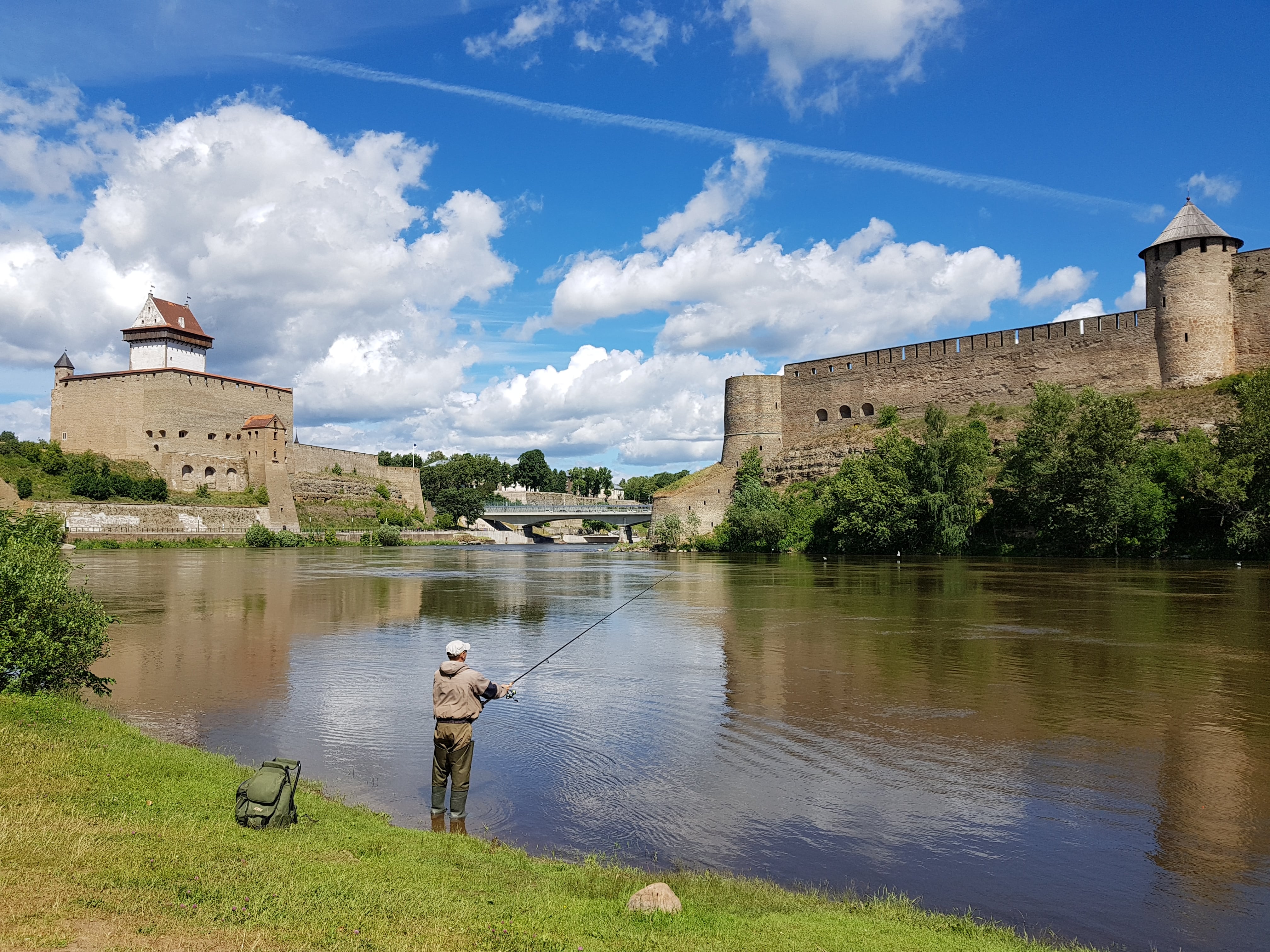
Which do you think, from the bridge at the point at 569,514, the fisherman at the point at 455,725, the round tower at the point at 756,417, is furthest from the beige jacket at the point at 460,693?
the bridge at the point at 569,514

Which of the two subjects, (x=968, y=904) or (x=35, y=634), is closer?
(x=968, y=904)

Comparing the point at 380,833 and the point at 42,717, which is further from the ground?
the point at 42,717

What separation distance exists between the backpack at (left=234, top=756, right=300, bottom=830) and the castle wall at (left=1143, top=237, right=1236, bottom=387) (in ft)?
157

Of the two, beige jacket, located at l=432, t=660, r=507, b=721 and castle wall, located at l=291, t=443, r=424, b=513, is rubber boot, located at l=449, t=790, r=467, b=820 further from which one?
castle wall, located at l=291, t=443, r=424, b=513

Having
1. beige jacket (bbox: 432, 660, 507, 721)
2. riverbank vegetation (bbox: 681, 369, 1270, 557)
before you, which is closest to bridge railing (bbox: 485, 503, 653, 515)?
riverbank vegetation (bbox: 681, 369, 1270, 557)

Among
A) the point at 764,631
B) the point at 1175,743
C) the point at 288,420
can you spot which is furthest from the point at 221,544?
the point at 1175,743

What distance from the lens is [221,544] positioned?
193ft

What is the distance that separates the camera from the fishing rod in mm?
10352

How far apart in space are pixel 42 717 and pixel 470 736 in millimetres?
3357

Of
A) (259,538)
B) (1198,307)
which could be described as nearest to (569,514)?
(259,538)

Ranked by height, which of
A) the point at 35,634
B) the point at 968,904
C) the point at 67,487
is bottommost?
the point at 968,904

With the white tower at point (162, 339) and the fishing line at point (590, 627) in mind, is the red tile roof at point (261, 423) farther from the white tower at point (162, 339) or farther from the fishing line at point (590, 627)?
the fishing line at point (590, 627)

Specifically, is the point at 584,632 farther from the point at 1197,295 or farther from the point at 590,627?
the point at 1197,295

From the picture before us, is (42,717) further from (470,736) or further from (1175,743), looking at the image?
(1175,743)
